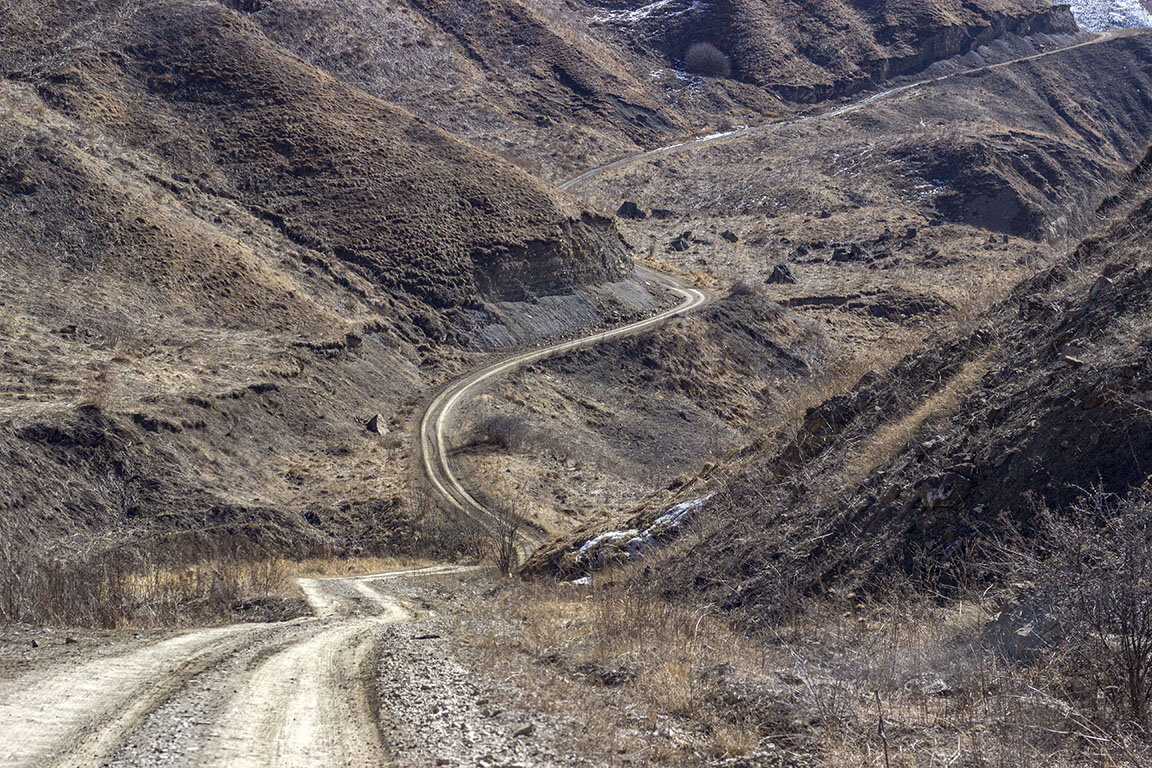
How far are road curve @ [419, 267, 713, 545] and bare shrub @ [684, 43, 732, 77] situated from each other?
48430 mm

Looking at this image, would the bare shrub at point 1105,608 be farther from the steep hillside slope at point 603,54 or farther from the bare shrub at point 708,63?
the bare shrub at point 708,63

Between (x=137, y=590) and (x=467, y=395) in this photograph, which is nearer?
(x=137, y=590)

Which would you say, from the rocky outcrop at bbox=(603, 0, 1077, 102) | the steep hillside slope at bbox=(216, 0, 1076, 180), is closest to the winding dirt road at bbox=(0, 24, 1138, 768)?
the steep hillside slope at bbox=(216, 0, 1076, 180)

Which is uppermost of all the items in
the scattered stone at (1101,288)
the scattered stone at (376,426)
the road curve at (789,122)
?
the road curve at (789,122)

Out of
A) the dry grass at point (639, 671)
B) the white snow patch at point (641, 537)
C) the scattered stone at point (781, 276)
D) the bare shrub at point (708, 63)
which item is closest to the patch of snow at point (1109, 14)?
the bare shrub at point (708, 63)

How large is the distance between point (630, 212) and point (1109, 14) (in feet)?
316

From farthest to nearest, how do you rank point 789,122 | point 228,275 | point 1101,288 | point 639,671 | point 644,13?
point 644,13 < point 789,122 < point 228,275 < point 1101,288 < point 639,671

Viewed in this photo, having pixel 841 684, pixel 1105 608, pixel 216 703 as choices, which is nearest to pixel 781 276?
pixel 841 684

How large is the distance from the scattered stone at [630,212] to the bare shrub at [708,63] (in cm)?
3349

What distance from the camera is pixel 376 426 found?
29.6m

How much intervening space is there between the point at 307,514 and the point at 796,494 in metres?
15.5

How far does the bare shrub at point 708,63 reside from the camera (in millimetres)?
90625

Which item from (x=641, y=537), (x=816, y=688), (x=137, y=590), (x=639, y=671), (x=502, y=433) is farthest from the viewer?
(x=502, y=433)

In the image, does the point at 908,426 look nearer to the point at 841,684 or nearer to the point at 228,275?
the point at 841,684
